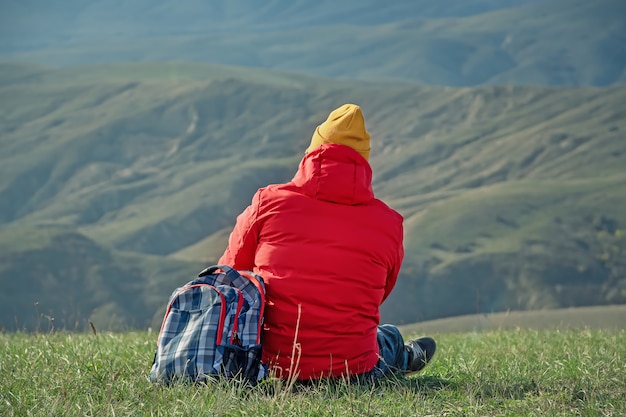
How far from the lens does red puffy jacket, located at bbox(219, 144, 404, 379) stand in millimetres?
6371

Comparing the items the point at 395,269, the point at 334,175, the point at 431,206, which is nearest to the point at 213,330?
the point at 334,175

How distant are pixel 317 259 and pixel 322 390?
0.82 metres

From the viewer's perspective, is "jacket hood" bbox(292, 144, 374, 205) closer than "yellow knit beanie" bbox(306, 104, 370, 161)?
Yes

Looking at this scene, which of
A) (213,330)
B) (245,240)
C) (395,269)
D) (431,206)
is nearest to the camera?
(213,330)

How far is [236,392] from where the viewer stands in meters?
5.88

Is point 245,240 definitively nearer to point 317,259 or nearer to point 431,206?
point 317,259

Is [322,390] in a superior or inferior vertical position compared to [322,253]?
inferior

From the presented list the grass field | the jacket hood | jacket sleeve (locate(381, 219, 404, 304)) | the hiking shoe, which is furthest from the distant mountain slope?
the jacket hood

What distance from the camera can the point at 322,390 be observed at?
6184 mm

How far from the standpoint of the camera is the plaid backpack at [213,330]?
6.08 meters

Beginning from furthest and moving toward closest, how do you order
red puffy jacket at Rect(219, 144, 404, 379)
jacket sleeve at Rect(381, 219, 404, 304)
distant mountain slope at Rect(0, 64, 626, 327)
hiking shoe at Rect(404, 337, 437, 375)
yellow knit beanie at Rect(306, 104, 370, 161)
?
distant mountain slope at Rect(0, 64, 626, 327), hiking shoe at Rect(404, 337, 437, 375), jacket sleeve at Rect(381, 219, 404, 304), yellow knit beanie at Rect(306, 104, 370, 161), red puffy jacket at Rect(219, 144, 404, 379)

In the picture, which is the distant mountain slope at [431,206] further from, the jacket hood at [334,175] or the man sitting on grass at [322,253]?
the jacket hood at [334,175]

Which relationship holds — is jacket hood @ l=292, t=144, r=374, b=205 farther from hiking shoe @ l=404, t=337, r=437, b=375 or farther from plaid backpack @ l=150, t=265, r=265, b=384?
hiking shoe @ l=404, t=337, r=437, b=375

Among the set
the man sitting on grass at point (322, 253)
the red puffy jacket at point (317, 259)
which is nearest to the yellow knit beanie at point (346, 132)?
the man sitting on grass at point (322, 253)
